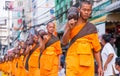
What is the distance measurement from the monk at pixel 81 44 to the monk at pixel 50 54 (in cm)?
264

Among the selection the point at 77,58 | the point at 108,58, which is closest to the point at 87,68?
the point at 77,58

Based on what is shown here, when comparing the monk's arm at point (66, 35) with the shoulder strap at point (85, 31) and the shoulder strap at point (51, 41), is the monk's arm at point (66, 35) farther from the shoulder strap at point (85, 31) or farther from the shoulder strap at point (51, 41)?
the shoulder strap at point (51, 41)

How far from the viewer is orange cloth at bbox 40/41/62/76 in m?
9.09

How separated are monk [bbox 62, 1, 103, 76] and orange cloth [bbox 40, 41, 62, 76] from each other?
2653 mm

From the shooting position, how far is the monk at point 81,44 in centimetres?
634

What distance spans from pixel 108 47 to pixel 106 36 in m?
0.31

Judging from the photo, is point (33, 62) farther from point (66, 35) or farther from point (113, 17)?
point (113, 17)

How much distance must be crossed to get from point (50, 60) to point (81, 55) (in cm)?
286

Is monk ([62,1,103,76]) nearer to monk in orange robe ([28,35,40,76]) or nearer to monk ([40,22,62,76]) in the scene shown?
monk ([40,22,62,76])

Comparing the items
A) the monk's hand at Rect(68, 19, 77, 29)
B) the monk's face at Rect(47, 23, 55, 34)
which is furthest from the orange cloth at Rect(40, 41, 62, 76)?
the monk's hand at Rect(68, 19, 77, 29)

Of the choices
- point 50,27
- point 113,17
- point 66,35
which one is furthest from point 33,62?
point 113,17

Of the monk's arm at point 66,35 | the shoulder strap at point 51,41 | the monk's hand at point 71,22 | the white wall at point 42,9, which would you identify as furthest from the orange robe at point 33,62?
the white wall at point 42,9

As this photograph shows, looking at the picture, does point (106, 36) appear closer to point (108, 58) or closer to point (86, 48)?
point (108, 58)

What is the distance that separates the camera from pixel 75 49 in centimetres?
641
